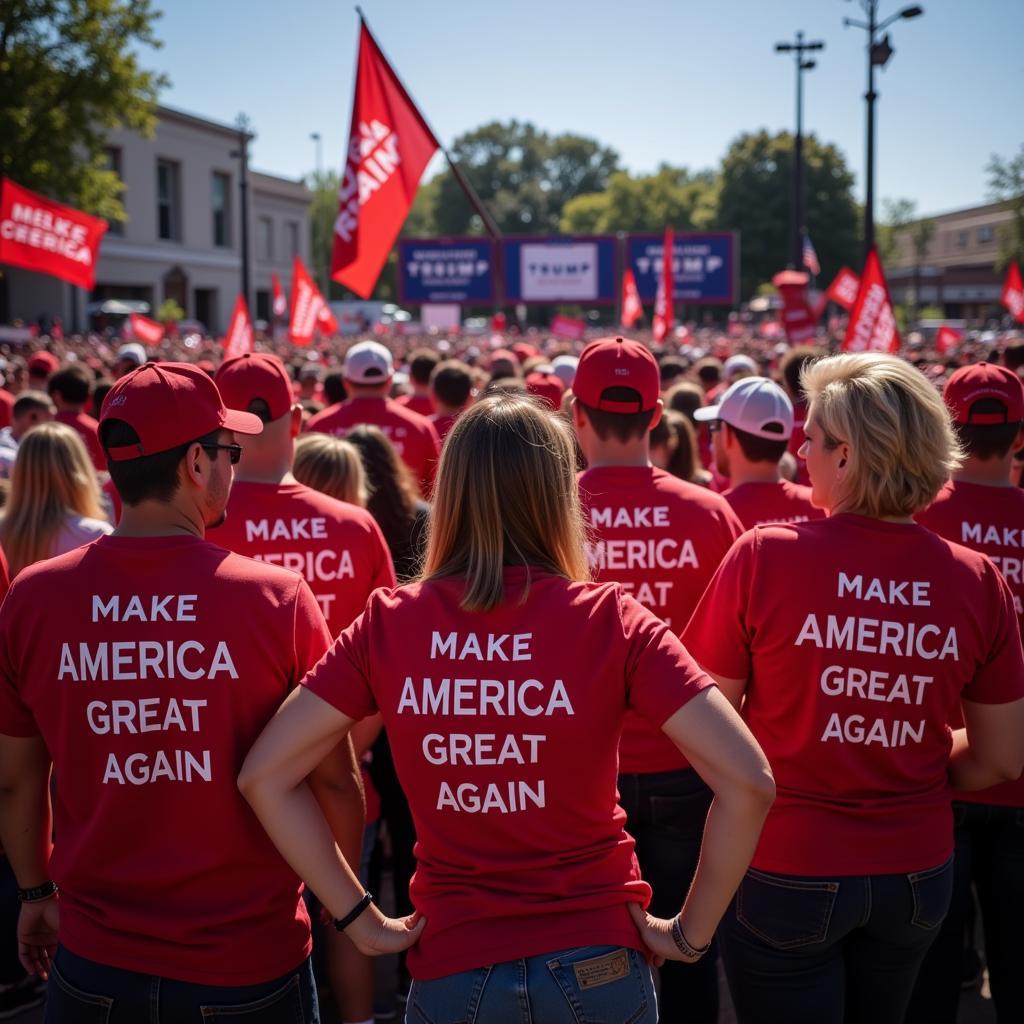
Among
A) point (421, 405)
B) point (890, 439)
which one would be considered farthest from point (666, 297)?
point (890, 439)

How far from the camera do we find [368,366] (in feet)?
20.4

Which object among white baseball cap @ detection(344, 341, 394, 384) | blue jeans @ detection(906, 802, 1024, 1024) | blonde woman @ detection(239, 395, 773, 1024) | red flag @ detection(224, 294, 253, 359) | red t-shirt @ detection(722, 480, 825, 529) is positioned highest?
red flag @ detection(224, 294, 253, 359)

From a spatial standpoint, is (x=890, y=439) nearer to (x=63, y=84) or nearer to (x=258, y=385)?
(x=258, y=385)

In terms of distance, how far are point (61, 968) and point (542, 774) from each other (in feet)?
3.52

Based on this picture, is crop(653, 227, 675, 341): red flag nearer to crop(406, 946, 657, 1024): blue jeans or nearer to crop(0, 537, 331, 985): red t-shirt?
crop(0, 537, 331, 985): red t-shirt

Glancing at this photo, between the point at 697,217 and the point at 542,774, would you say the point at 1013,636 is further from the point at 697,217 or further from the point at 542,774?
the point at 697,217

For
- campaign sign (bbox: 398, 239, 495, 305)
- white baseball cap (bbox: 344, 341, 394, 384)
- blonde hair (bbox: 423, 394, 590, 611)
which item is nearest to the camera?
blonde hair (bbox: 423, 394, 590, 611)

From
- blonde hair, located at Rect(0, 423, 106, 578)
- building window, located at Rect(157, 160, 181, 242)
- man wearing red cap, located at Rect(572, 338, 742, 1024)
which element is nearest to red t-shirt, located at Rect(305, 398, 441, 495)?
blonde hair, located at Rect(0, 423, 106, 578)

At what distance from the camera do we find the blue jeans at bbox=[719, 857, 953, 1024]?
2.32 m

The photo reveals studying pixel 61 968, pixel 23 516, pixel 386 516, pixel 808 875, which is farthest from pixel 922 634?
pixel 23 516

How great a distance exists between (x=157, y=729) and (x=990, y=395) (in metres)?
2.55

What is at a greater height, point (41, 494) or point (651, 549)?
point (41, 494)

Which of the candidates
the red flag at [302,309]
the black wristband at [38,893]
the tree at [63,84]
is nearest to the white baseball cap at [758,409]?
the black wristband at [38,893]

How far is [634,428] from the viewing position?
3373 millimetres
